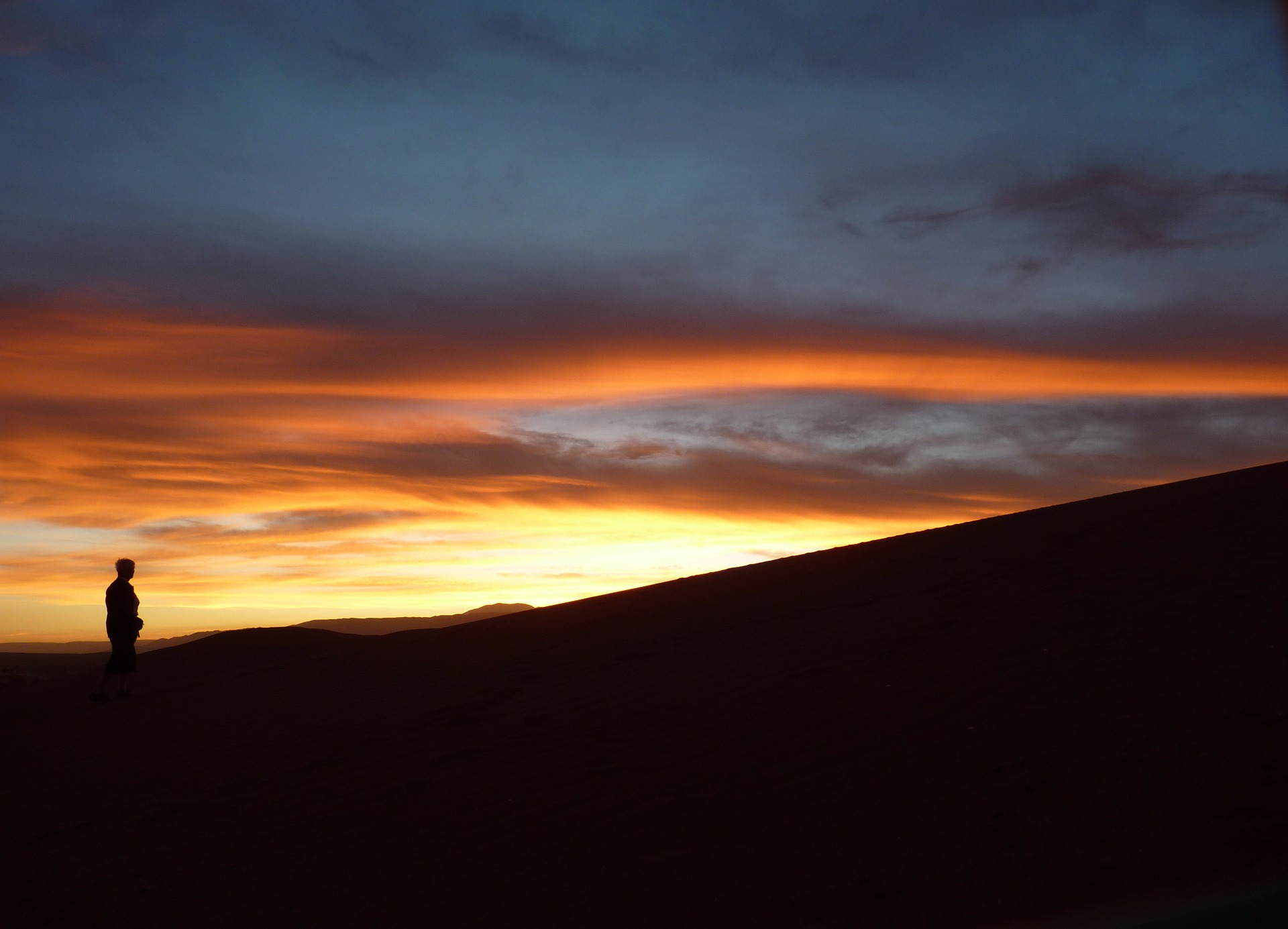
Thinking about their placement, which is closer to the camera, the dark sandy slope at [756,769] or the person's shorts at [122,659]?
the dark sandy slope at [756,769]

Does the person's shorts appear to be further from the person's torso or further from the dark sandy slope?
the dark sandy slope

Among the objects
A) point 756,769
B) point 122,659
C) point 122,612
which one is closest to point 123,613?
point 122,612

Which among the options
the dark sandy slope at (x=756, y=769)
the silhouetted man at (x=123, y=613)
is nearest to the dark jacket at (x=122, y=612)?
the silhouetted man at (x=123, y=613)

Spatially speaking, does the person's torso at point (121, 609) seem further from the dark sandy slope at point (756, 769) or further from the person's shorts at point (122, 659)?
the dark sandy slope at point (756, 769)

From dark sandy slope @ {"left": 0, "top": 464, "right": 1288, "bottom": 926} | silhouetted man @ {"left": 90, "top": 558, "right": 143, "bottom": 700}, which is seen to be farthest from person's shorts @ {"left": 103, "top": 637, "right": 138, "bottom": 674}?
dark sandy slope @ {"left": 0, "top": 464, "right": 1288, "bottom": 926}

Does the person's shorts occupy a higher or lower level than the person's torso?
lower

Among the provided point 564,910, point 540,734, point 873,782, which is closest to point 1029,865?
point 873,782

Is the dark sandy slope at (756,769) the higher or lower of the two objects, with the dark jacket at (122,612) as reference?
lower

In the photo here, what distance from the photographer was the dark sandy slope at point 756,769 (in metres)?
4.04

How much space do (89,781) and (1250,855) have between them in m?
7.96

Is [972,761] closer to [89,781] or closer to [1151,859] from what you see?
[1151,859]

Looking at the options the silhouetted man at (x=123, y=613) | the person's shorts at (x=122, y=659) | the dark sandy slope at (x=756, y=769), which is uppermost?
the silhouetted man at (x=123, y=613)

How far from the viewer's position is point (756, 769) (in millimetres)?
5590

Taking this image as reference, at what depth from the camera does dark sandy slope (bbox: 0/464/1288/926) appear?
13.2ft
